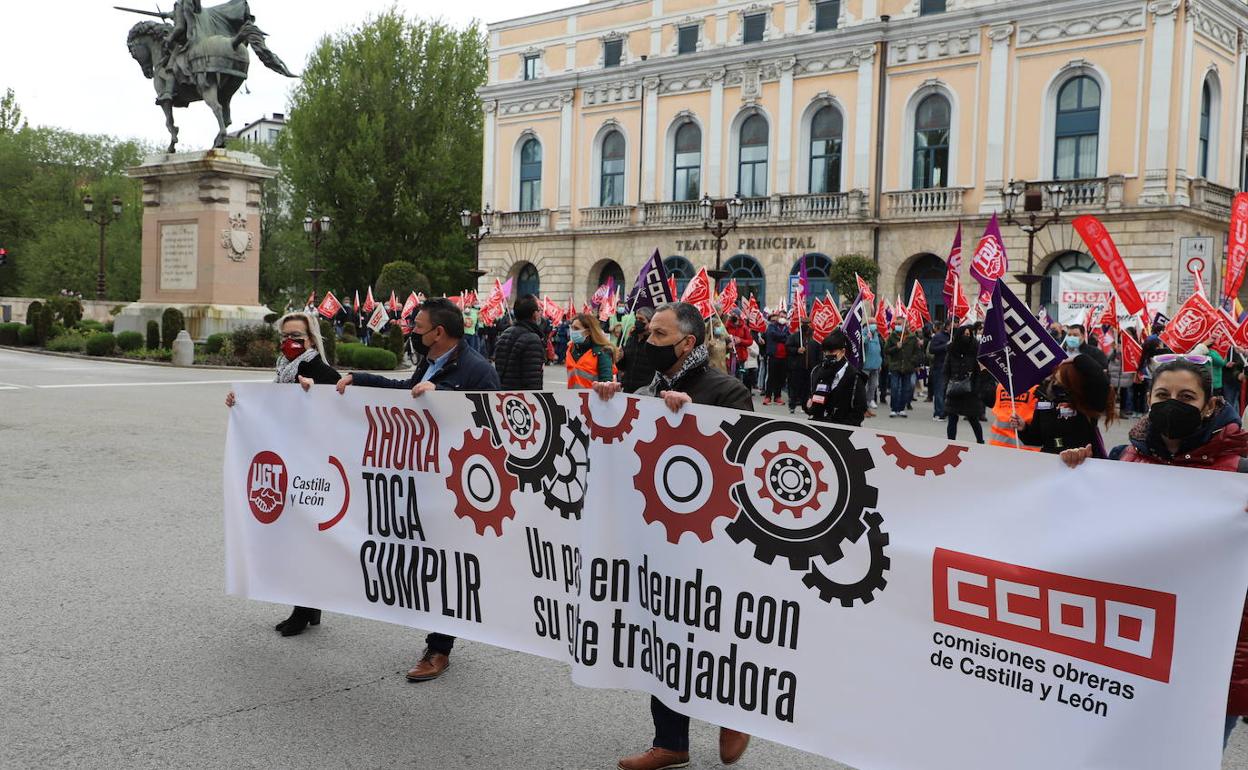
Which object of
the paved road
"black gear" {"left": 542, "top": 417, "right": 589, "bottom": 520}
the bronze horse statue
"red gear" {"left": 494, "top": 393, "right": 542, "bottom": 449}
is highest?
the bronze horse statue

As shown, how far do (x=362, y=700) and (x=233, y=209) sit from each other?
24.7 meters

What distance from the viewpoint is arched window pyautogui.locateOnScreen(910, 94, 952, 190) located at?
133 feet

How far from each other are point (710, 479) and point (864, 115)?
39345 mm

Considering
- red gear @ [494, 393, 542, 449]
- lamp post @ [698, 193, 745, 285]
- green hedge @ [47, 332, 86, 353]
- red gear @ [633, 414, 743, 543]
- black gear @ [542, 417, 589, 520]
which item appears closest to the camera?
red gear @ [633, 414, 743, 543]

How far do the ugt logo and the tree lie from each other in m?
49.2

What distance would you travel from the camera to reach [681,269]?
45719 mm

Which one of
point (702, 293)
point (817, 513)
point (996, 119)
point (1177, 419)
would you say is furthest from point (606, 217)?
point (1177, 419)

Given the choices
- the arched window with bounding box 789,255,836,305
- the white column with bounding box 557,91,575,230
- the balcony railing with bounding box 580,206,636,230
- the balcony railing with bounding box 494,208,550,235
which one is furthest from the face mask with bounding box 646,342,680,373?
the balcony railing with bounding box 494,208,550,235

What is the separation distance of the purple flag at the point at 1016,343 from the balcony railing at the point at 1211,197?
1279 inches

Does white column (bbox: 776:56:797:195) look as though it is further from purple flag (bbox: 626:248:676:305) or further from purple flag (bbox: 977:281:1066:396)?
purple flag (bbox: 977:281:1066:396)

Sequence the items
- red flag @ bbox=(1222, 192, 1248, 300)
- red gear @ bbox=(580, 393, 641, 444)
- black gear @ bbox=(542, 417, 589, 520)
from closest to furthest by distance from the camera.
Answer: red gear @ bbox=(580, 393, 641, 444)
black gear @ bbox=(542, 417, 589, 520)
red flag @ bbox=(1222, 192, 1248, 300)

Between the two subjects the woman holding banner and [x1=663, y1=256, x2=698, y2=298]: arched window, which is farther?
[x1=663, y1=256, x2=698, y2=298]: arched window

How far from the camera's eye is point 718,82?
45406mm

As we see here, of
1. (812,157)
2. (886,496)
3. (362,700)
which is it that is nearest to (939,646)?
(886,496)
